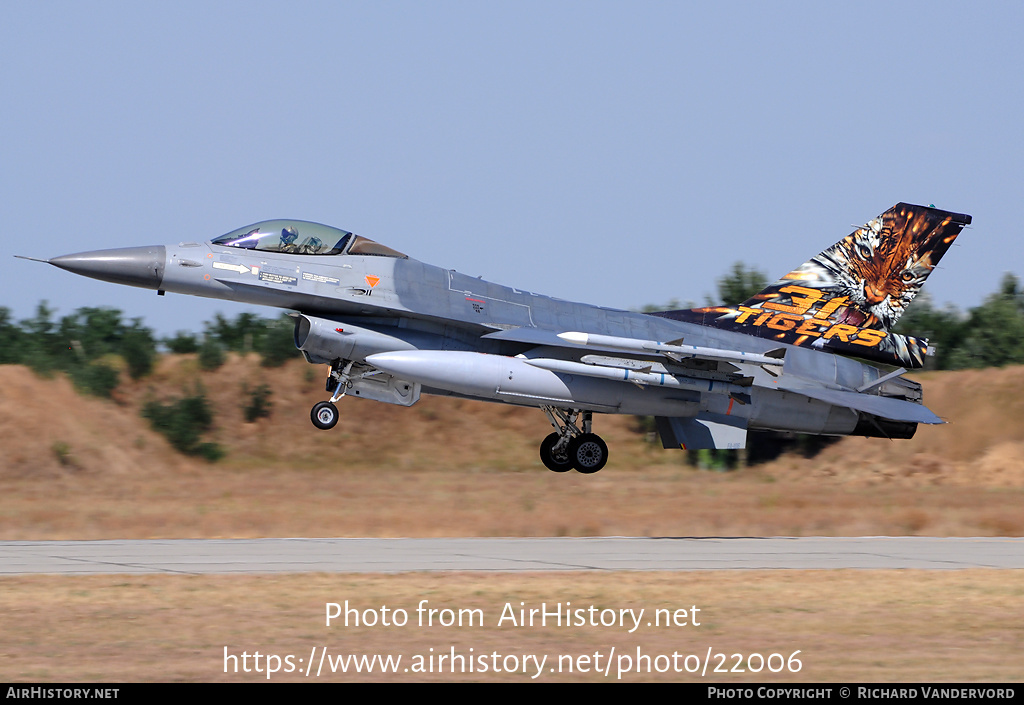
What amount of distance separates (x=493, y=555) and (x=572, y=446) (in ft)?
12.4

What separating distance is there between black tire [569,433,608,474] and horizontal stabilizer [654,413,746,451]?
110 centimetres

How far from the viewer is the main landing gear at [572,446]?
19.7 metres

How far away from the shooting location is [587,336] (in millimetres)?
18047

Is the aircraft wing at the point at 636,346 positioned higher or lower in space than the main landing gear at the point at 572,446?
higher

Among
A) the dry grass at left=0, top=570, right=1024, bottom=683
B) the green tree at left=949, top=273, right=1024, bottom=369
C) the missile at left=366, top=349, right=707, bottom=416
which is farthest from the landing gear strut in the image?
the green tree at left=949, top=273, right=1024, bottom=369

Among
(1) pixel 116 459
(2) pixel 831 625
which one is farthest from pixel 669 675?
(1) pixel 116 459

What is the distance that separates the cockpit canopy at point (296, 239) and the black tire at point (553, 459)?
4453mm

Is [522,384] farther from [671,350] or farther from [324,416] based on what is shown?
[324,416]

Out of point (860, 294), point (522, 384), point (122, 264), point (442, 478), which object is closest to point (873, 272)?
Result: point (860, 294)

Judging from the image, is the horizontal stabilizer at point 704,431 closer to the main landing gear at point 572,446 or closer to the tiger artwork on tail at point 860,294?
the main landing gear at point 572,446

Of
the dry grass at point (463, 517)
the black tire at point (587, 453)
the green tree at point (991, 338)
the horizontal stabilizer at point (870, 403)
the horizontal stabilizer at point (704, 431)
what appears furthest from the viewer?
the green tree at point (991, 338)

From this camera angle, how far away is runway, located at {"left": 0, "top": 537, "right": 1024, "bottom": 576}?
1491cm

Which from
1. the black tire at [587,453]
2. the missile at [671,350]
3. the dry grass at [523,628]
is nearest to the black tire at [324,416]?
the missile at [671,350]
